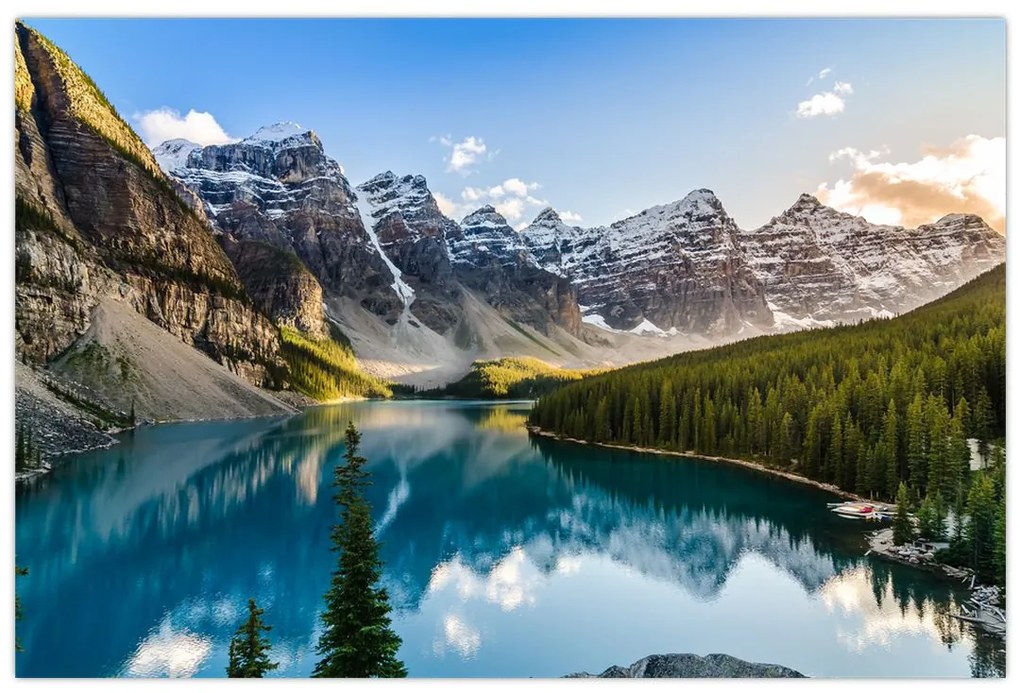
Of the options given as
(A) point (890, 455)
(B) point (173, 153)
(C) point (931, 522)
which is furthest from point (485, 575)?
(B) point (173, 153)

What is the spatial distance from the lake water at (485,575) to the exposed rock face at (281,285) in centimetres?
10842

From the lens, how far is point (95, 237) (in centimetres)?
7281

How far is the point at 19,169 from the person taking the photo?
198 ft

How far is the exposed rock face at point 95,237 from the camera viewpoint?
52.8 metres

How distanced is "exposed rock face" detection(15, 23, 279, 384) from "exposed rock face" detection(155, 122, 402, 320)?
7991cm

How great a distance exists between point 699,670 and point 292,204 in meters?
191

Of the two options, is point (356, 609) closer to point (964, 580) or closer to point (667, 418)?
point (964, 580)

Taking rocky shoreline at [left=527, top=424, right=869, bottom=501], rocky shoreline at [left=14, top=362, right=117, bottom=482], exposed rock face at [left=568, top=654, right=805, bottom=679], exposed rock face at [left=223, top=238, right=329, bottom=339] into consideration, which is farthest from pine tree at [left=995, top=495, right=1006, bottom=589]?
exposed rock face at [left=223, top=238, right=329, bottom=339]

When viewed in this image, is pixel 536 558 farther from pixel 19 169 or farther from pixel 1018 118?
pixel 19 169

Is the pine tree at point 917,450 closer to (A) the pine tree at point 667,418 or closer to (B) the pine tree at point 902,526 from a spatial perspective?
(B) the pine tree at point 902,526

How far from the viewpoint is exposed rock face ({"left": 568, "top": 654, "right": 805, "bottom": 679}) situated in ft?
32.7

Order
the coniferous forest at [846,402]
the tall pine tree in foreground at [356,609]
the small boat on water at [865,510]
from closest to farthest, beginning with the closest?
the tall pine tree in foreground at [356,609] < the small boat on water at [865,510] < the coniferous forest at [846,402]

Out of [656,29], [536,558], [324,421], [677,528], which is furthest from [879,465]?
[324,421]

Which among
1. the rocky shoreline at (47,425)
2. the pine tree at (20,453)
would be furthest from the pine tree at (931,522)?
the pine tree at (20,453)
